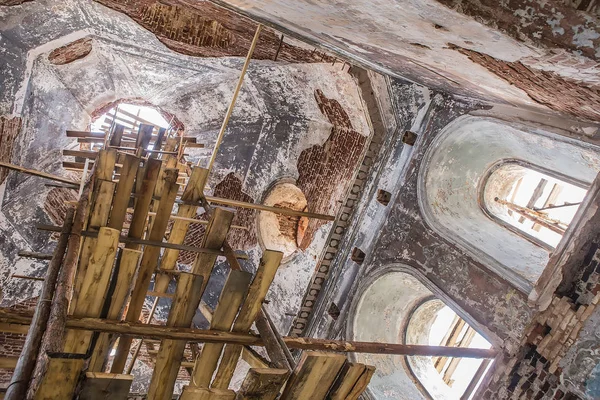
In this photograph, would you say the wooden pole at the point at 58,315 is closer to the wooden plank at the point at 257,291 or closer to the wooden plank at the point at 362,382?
the wooden plank at the point at 257,291

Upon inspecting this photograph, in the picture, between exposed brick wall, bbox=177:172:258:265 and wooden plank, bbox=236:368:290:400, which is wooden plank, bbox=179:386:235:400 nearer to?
wooden plank, bbox=236:368:290:400

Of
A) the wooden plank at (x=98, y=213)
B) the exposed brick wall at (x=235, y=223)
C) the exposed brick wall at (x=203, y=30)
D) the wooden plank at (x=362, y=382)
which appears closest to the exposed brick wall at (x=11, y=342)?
the exposed brick wall at (x=235, y=223)

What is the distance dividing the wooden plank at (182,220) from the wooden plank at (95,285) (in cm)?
212

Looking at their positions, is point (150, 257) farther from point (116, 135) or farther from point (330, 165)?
point (330, 165)

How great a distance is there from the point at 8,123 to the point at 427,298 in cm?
703

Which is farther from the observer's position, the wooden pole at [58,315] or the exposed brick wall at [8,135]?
the exposed brick wall at [8,135]

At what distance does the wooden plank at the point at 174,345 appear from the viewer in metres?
3.32

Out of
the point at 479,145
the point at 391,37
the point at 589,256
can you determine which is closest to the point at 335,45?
the point at 391,37

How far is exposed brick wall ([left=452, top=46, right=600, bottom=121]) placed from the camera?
3.04 metres

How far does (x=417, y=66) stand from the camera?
5156 mm

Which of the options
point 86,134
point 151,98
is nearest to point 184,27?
point 86,134

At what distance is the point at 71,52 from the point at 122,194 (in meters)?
5.18

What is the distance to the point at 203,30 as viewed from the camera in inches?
317

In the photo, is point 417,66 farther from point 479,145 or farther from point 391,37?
point 479,145
